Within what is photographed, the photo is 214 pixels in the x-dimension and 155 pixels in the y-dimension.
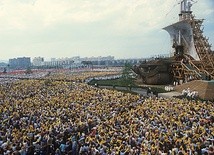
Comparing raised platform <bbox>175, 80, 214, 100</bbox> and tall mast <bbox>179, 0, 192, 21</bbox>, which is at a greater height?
tall mast <bbox>179, 0, 192, 21</bbox>

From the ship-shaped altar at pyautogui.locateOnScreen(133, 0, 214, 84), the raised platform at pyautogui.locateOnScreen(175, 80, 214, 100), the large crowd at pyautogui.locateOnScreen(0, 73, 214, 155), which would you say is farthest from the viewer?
the ship-shaped altar at pyautogui.locateOnScreen(133, 0, 214, 84)

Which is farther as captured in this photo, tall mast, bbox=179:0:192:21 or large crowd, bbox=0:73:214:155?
tall mast, bbox=179:0:192:21

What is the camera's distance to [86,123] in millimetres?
18953

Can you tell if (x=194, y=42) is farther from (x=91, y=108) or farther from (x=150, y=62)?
(x=91, y=108)

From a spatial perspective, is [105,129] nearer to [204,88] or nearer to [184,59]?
[204,88]

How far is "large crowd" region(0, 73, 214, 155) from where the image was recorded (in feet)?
47.7

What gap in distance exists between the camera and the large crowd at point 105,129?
572 inches

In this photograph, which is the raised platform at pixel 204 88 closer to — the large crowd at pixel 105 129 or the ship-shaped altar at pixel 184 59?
the ship-shaped altar at pixel 184 59

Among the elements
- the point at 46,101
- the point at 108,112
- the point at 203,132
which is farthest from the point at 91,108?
the point at 203,132

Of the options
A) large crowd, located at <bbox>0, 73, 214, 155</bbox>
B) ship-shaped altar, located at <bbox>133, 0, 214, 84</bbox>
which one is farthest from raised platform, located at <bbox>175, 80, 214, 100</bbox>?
large crowd, located at <bbox>0, 73, 214, 155</bbox>

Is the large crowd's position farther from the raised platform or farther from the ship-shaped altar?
the ship-shaped altar

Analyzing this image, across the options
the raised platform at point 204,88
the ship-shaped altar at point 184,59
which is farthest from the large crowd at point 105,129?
the ship-shaped altar at point 184,59

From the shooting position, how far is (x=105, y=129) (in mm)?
17500

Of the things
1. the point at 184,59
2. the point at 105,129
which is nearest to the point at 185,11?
the point at 184,59
